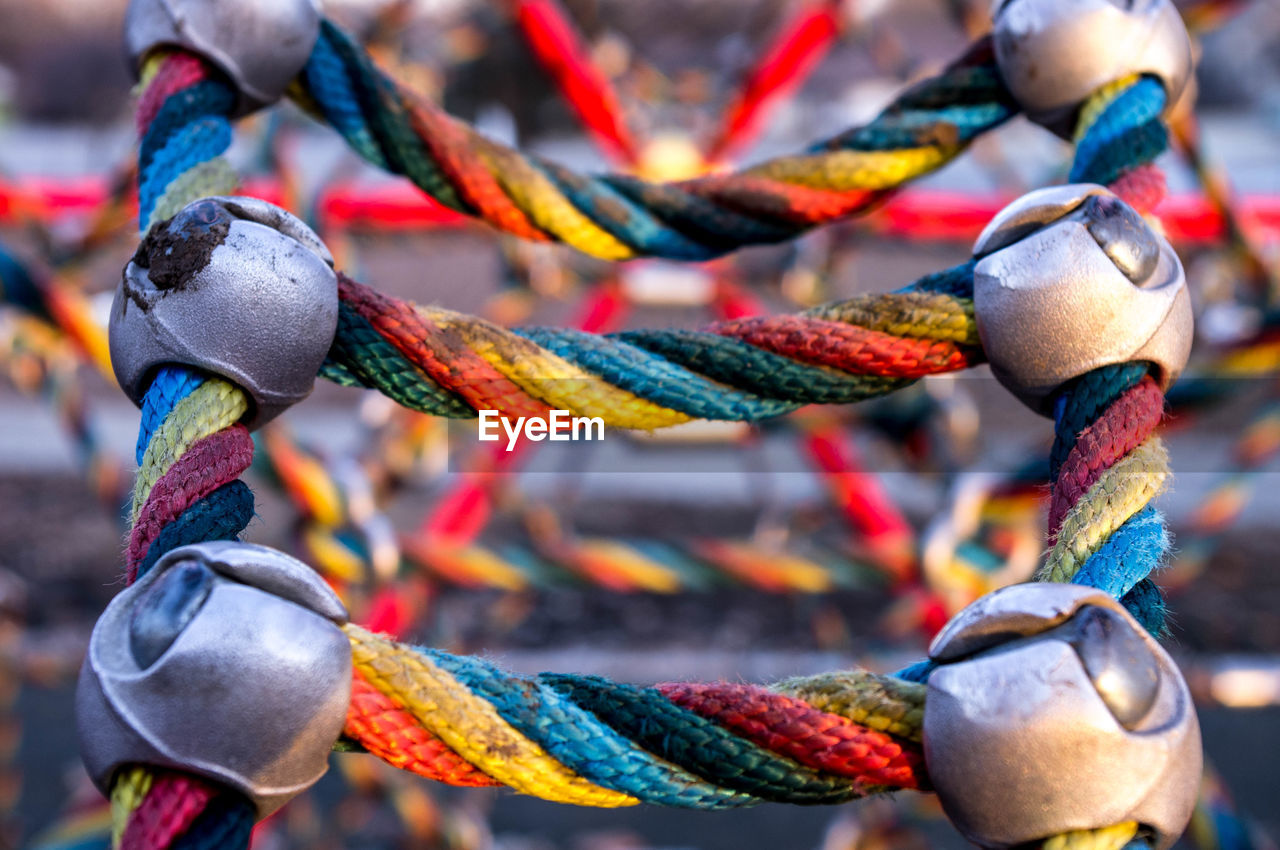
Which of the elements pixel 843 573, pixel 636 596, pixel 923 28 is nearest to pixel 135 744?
pixel 843 573

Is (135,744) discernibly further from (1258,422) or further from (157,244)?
(1258,422)

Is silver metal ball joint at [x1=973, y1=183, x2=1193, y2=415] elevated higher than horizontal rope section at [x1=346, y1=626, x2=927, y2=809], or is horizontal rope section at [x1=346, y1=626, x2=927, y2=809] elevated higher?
silver metal ball joint at [x1=973, y1=183, x2=1193, y2=415]

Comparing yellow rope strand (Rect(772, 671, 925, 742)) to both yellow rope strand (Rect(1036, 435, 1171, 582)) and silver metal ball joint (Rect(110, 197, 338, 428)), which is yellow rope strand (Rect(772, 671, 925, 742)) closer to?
yellow rope strand (Rect(1036, 435, 1171, 582))

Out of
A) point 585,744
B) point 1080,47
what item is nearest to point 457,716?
point 585,744

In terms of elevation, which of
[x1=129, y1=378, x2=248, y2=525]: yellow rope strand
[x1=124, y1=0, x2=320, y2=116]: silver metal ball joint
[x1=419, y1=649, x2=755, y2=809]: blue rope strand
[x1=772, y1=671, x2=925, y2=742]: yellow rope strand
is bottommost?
[x1=419, y1=649, x2=755, y2=809]: blue rope strand

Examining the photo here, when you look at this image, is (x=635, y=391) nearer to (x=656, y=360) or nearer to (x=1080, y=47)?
(x=656, y=360)

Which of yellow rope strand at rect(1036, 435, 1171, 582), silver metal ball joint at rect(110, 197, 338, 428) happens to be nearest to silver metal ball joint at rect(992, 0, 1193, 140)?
yellow rope strand at rect(1036, 435, 1171, 582)
